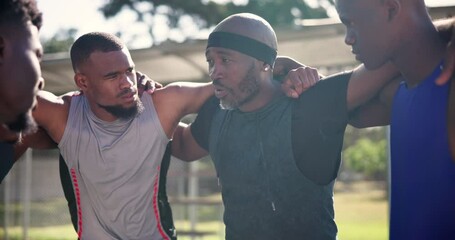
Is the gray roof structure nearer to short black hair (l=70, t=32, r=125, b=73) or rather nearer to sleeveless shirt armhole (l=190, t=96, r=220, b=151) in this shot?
sleeveless shirt armhole (l=190, t=96, r=220, b=151)

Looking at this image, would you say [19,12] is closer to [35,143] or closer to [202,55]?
[35,143]

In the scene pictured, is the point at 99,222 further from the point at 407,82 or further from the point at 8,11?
the point at 407,82

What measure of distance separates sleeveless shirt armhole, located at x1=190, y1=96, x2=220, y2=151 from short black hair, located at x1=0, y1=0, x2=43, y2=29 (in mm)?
1518

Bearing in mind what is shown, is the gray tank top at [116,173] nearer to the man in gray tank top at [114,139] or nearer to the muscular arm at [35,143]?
the man in gray tank top at [114,139]

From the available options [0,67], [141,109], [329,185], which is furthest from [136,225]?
[0,67]

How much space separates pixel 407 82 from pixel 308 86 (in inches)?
33.4

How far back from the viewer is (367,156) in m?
38.3

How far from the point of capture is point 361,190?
36.4 metres

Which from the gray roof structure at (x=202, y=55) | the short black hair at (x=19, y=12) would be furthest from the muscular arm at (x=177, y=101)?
the gray roof structure at (x=202, y=55)

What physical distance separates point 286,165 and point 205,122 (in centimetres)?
67

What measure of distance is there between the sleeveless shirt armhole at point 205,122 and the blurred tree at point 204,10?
24.3 m

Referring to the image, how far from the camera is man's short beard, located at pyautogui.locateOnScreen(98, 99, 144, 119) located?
4.38 metres

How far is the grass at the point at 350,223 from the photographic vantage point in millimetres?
13743

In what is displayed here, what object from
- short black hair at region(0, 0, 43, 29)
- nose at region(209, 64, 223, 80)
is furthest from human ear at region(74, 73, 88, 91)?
short black hair at region(0, 0, 43, 29)
